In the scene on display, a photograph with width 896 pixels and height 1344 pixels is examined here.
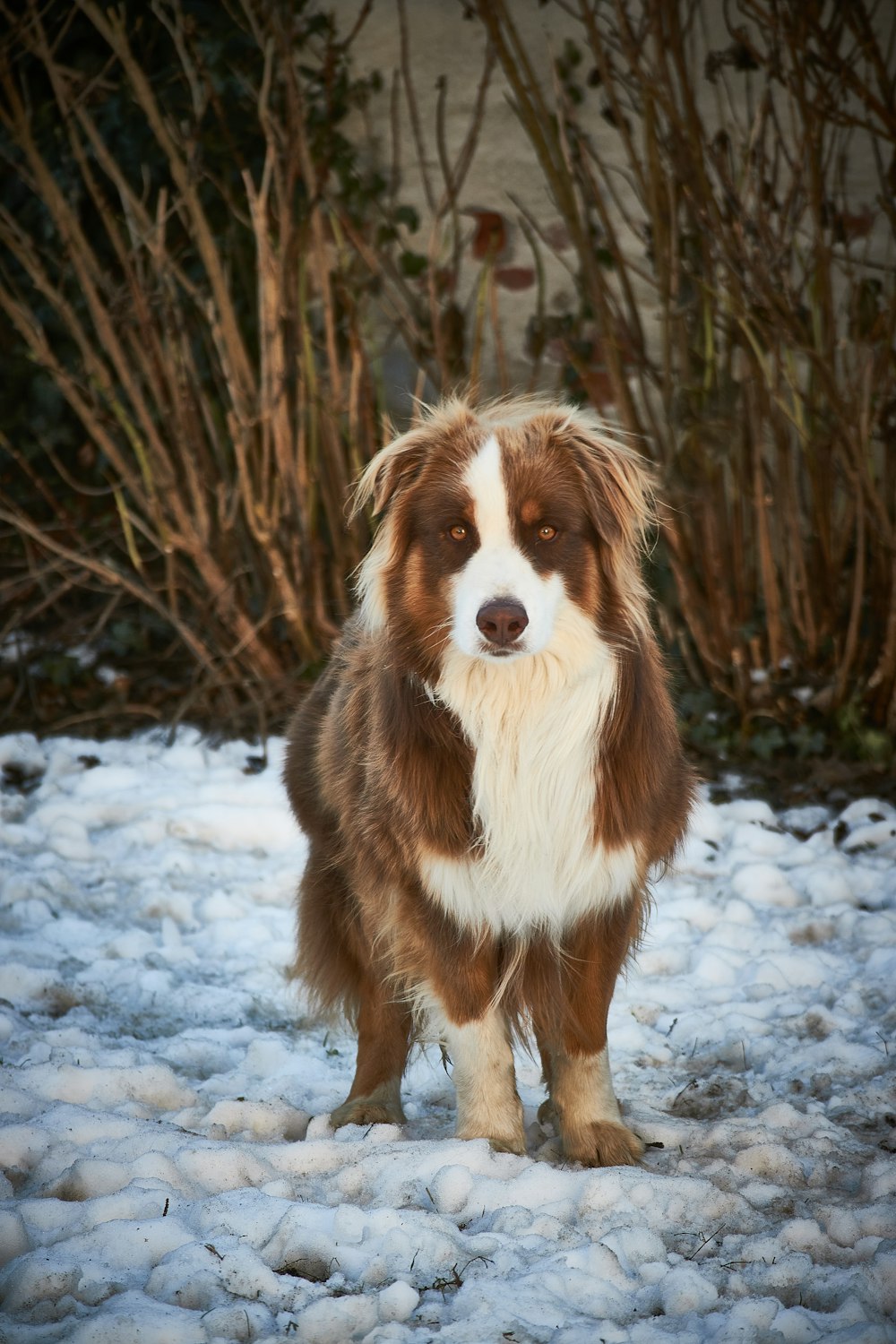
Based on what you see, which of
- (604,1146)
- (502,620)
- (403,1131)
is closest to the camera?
(502,620)

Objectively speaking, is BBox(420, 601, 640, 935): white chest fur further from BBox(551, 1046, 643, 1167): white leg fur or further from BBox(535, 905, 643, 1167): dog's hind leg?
BBox(551, 1046, 643, 1167): white leg fur

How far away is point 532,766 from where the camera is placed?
276 centimetres

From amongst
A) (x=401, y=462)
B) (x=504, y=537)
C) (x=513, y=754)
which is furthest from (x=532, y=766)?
(x=401, y=462)

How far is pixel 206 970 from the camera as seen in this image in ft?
12.8

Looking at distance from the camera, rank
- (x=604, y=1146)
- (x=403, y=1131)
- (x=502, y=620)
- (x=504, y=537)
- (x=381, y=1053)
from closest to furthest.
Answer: (x=502, y=620)
(x=504, y=537)
(x=604, y=1146)
(x=403, y=1131)
(x=381, y=1053)

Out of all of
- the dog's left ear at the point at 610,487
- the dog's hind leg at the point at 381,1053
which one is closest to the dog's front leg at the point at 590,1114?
the dog's hind leg at the point at 381,1053

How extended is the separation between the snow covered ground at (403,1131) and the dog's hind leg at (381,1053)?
9 centimetres

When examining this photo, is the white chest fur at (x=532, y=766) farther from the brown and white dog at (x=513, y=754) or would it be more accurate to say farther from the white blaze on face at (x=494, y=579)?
the white blaze on face at (x=494, y=579)

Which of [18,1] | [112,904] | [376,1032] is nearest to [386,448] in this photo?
[376,1032]

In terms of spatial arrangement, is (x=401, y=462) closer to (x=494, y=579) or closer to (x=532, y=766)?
(x=494, y=579)

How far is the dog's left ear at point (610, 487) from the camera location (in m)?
2.80

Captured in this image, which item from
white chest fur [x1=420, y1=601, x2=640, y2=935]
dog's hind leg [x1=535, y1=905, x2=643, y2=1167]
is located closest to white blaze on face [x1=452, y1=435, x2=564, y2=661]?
white chest fur [x1=420, y1=601, x2=640, y2=935]

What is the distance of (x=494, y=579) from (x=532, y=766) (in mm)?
431

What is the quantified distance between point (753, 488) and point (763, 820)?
4.49 feet
